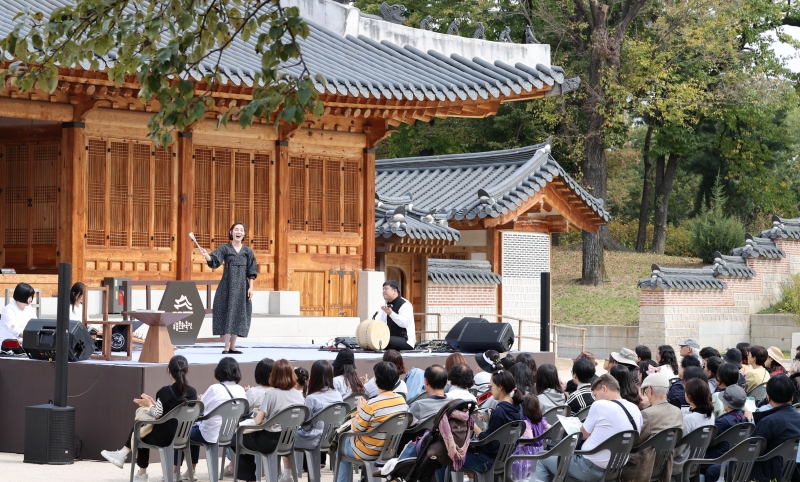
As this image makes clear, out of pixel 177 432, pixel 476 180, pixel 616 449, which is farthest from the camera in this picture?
pixel 476 180

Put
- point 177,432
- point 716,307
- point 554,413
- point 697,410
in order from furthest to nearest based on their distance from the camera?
point 716,307 → point 177,432 → point 554,413 → point 697,410

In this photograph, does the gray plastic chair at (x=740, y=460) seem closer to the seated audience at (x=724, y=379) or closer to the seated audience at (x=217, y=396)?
the seated audience at (x=724, y=379)

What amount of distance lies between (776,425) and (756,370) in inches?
106

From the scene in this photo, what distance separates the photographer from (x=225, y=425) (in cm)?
884

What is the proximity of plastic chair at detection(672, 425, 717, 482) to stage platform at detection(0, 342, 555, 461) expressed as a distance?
4916 millimetres

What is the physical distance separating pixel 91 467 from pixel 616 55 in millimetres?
23982

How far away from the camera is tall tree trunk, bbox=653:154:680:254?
120 ft

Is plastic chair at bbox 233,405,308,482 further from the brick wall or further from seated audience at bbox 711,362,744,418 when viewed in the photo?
the brick wall

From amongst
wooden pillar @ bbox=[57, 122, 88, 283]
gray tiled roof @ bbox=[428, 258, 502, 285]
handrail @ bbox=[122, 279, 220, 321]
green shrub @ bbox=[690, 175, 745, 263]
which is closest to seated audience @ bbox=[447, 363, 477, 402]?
handrail @ bbox=[122, 279, 220, 321]

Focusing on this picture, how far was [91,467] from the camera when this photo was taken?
33.3ft

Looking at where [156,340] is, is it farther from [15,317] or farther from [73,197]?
[73,197]

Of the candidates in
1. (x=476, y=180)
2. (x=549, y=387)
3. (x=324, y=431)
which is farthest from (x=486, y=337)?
(x=476, y=180)

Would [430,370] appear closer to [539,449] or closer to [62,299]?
[539,449]

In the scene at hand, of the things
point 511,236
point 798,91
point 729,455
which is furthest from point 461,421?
point 798,91
